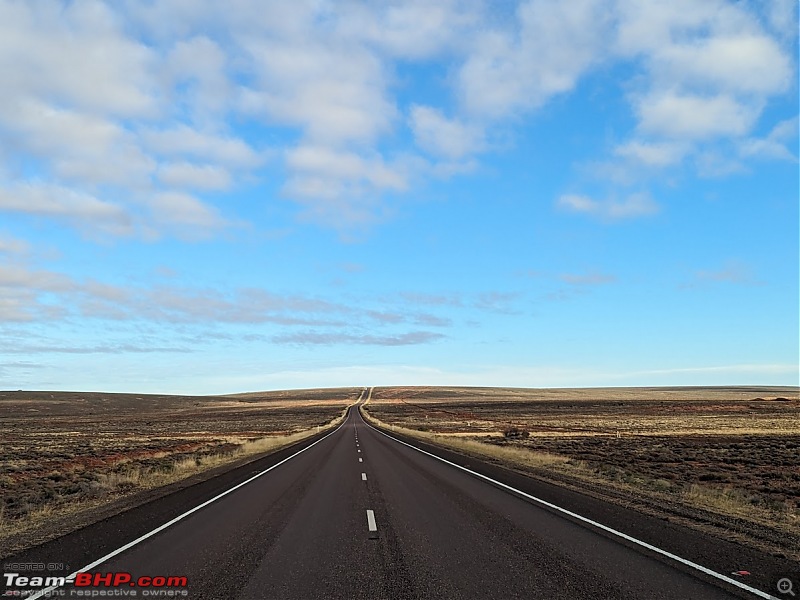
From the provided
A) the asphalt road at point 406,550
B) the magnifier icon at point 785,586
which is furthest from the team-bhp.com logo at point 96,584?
the magnifier icon at point 785,586

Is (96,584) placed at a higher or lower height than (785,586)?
higher

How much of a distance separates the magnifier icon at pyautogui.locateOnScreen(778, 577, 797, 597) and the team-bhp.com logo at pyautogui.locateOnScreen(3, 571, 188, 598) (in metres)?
6.88

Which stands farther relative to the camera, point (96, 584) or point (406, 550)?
point (406, 550)

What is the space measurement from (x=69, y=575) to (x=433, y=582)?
4.67m

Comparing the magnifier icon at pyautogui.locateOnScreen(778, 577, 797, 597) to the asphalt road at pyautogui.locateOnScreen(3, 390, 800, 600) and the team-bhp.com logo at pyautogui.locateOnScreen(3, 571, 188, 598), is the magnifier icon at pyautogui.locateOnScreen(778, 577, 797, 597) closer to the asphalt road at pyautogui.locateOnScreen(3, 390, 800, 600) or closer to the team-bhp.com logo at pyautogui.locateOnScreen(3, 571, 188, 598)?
the asphalt road at pyautogui.locateOnScreen(3, 390, 800, 600)

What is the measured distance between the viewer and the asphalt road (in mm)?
6660

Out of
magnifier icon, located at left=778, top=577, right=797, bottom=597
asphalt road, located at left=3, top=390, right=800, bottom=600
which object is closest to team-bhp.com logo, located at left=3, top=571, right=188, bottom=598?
asphalt road, located at left=3, top=390, right=800, bottom=600

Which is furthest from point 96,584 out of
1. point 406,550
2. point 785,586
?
point 785,586

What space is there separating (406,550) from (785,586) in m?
4.84

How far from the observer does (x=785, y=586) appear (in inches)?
268

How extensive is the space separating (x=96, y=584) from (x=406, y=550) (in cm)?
412

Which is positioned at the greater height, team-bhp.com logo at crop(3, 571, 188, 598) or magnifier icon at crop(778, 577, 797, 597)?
team-bhp.com logo at crop(3, 571, 188, 598)

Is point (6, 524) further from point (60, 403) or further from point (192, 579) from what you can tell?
point (60, 403)

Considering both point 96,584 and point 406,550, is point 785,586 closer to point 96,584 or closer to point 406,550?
point 406,550
